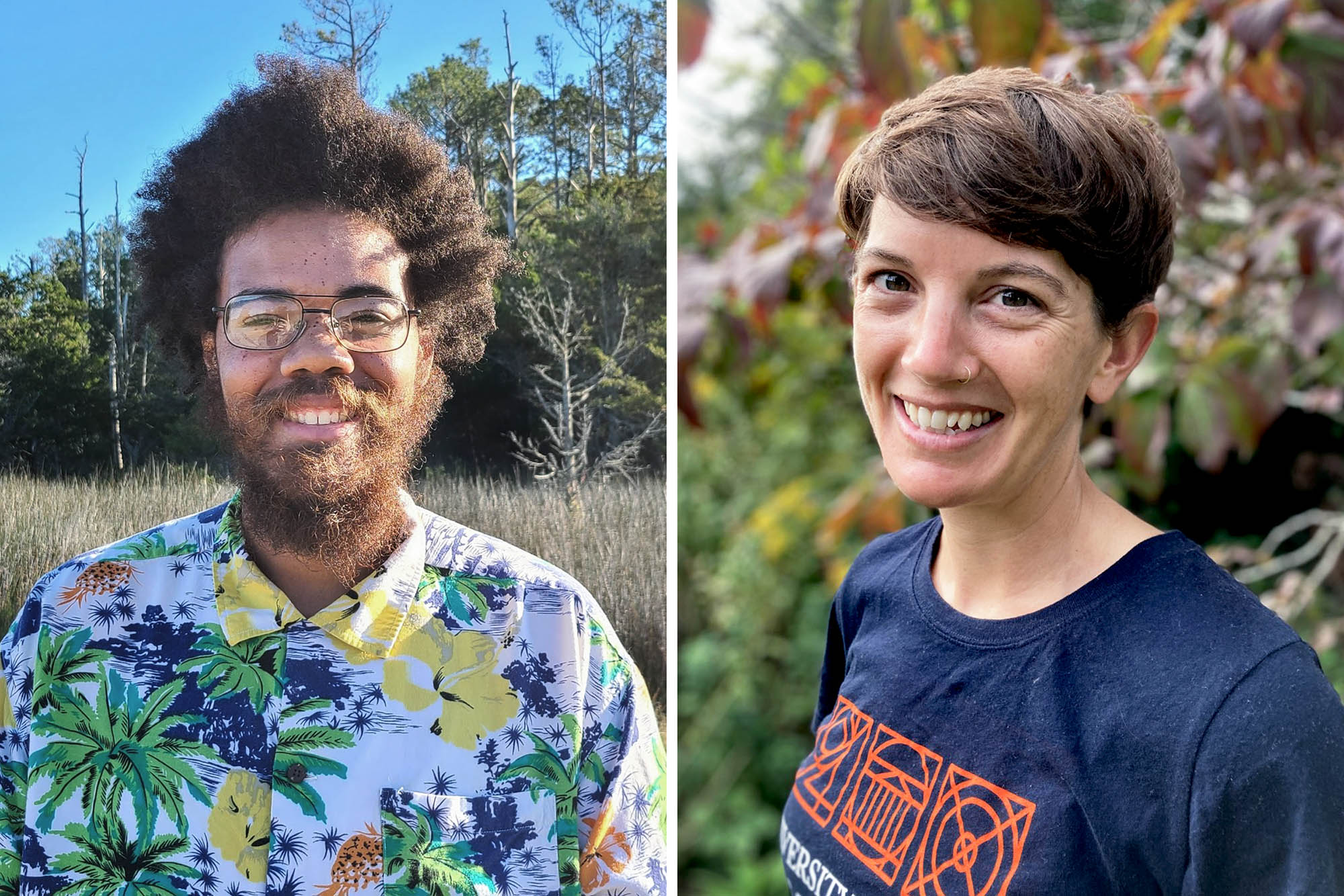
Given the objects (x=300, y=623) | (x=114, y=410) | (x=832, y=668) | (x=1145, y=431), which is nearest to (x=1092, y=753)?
(x=832, y=668)

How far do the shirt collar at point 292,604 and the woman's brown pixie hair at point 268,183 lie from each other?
20 centimetres

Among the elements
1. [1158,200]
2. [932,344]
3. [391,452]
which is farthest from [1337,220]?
[391,452]

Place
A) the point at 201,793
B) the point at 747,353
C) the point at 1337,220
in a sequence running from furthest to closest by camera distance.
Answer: the point at 747,353 → the point at 1337,220 → the point at 201,793

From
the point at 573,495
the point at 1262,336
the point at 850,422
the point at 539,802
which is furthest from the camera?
the point at 850,422

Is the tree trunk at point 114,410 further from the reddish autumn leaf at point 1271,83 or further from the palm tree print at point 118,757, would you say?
the reddish autumn leaf at point 1271,83

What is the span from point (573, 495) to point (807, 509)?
1.32 meters

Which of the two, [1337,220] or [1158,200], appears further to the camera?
[1337,220]

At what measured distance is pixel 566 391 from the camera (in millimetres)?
1418

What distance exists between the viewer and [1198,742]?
85 centimetres

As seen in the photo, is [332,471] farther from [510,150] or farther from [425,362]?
[510,150]

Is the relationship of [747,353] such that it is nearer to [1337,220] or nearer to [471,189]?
[471,189]

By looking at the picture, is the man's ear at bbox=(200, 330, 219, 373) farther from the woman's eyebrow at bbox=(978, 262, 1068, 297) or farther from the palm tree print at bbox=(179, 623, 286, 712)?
the woman's eyebrow at bbox=(978, 262, 1068, 297)

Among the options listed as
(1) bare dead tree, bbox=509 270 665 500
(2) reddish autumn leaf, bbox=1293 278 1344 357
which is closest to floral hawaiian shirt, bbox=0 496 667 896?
(1) bare dead tree, bbox=509 270 665 500

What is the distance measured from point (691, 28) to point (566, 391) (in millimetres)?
497
